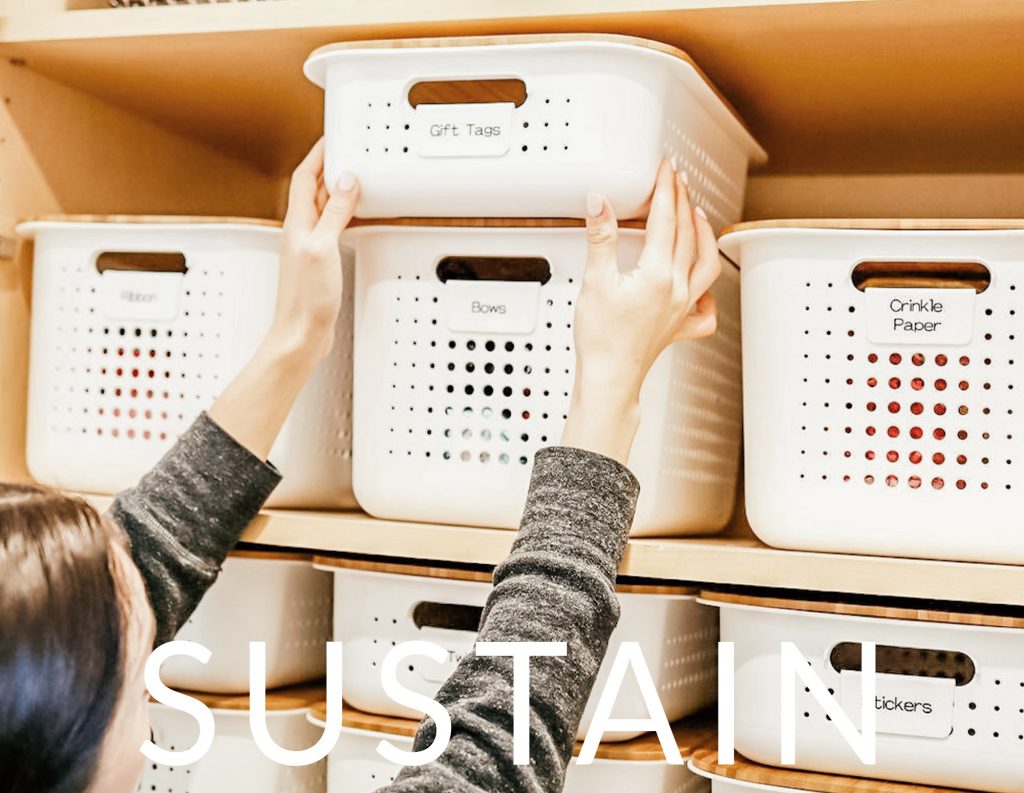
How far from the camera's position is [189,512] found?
1.00m

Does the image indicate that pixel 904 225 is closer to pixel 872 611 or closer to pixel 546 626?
pixel 872 611

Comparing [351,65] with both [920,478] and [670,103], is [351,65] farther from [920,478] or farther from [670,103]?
[920,478]

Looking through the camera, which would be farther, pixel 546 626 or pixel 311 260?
pixel 311 260

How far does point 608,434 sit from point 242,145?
0.82 metres

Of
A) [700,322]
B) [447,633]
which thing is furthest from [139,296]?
[700,322]

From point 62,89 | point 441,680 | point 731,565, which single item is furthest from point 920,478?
point 62,89

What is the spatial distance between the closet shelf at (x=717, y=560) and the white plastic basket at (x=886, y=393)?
0.03m

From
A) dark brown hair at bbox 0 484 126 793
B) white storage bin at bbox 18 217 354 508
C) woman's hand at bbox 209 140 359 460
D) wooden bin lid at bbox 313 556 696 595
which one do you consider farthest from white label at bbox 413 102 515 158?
dark brown hair at bbox 0 484 126 793

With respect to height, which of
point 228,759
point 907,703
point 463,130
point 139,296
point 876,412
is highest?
point 463,130

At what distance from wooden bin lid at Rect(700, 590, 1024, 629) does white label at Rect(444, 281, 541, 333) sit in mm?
264

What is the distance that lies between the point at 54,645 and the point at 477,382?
465mm

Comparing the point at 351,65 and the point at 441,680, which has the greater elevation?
the point at 351,65

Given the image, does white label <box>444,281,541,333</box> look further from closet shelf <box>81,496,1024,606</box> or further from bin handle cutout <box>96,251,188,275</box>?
bin handle cutout <box>96,251,188,275</box>

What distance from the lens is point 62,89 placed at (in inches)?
48.6
